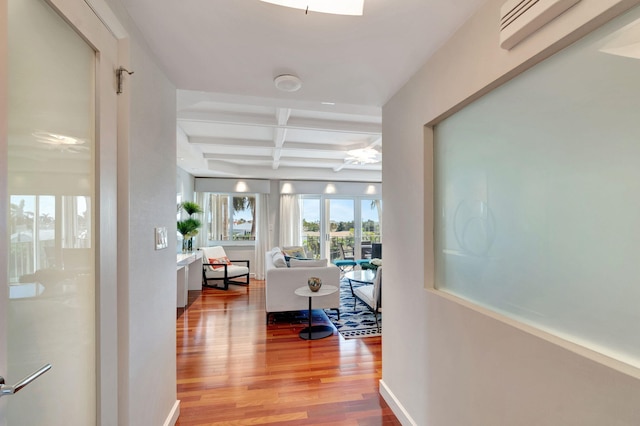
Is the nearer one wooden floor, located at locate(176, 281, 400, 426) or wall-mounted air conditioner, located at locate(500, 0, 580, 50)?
wall-mounted air conditioner, located at locate(500, 0, 580, 50)

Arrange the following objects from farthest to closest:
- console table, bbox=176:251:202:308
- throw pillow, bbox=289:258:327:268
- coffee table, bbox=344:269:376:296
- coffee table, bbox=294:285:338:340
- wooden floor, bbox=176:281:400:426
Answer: console table, bbox=176:251:202:308 → coffee table, bbox=344:269:376:296 → throw pillow, bbox=289:258:327:268 → coffee table, bbox=294:285:338:340 → wooden floor, bbox=176:281:400:426

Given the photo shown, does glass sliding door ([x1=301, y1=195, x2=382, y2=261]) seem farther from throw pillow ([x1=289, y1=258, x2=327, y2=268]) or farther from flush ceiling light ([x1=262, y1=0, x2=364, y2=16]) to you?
flush ceiling light ([x1=262, y1=0, x2=364, y2=16])

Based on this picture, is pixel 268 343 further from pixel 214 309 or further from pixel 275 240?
pixel 275 240

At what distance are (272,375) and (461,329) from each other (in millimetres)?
1804

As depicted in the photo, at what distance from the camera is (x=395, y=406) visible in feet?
6.48

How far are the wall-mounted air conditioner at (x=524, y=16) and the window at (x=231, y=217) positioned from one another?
20.7 feet

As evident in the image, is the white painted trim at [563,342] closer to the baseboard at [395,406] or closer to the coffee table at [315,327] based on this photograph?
the baseboard at [395,406]

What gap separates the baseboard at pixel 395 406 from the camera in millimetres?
1797

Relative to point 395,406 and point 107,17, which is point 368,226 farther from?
point 107,17

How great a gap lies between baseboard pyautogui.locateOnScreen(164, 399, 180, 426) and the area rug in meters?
1.85

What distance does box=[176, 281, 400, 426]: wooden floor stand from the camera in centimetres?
197

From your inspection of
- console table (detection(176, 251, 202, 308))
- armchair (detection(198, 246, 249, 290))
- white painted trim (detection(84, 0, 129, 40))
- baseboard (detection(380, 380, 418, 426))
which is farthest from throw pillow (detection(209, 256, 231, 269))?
white painted trim (detection(84, 0, 129, 40))

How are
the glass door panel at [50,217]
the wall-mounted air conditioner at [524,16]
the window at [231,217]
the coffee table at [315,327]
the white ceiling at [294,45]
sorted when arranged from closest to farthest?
1. the glass door panel at [50,217]
2. the wall-mounted air conditioner at [524,16]
3. the white ceiling at [294,45]
4. the coffee table at [315,327]
5. the window at [231,217]

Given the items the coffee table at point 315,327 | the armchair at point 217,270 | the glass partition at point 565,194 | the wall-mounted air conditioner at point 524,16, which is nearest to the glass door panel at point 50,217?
the wall-mounted air conditioner at point 524,16
